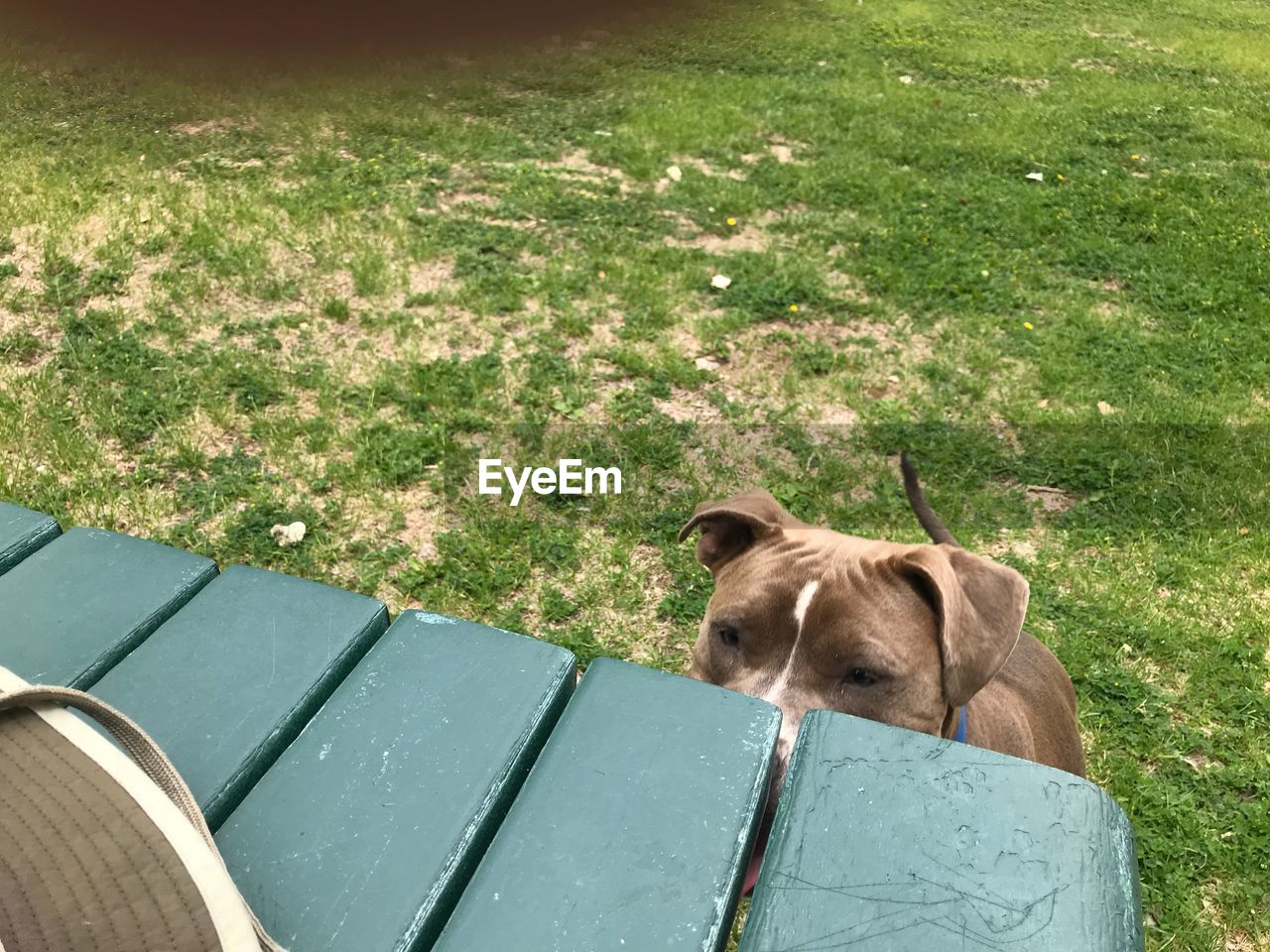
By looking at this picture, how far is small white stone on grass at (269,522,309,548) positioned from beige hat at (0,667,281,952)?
2752 millimetres

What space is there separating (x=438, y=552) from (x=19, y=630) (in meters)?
2.33

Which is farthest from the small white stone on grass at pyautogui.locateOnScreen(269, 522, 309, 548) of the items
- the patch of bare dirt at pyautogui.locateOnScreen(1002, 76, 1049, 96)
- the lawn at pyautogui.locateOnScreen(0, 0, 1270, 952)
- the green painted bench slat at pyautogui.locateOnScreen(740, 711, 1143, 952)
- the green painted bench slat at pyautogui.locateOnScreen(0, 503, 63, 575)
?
the patch of bare dirt at pyautogui.locateOnScreen(1002, 76, 1049, 96)

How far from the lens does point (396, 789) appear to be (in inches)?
54.2

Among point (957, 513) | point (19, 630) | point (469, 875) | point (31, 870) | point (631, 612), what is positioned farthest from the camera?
point (957, 513)

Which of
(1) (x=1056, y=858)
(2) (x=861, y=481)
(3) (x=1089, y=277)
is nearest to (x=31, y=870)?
(1) (x=1056, y=858)

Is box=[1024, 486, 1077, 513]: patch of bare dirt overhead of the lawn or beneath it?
beneath

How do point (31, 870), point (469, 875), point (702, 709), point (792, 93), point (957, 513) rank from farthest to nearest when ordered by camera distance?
point (792, 93), point (957, 513), point (702, 709), point (469, 875), point (31, 870)

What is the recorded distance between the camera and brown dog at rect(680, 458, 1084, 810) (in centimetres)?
233

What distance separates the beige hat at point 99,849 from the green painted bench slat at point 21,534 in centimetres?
85

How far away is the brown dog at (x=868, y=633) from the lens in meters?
2.33

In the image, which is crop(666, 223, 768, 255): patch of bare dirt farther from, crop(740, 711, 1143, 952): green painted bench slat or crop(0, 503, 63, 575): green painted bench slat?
crop(740, 711, 1143, 952): green painted bench slat

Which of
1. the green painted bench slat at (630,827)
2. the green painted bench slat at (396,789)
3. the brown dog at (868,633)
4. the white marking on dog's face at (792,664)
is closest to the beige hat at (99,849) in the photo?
the green painted bench slat at (396,789)

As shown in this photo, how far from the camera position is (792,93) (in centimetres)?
888

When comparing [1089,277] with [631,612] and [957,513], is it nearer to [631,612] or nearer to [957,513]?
[957,513]
